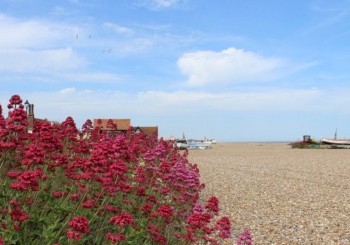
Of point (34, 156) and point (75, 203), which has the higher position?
point (34, 156)

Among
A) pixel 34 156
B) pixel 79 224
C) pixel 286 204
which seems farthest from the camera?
pixel 286 204

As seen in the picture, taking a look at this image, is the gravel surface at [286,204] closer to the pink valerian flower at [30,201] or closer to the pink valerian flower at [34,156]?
the pink valerian flower at [30,201]

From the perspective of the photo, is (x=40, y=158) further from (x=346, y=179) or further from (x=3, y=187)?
(x=346, y=179)

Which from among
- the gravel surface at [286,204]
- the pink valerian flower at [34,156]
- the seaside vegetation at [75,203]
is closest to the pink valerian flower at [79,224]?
the seaside vegetation at [75,203]

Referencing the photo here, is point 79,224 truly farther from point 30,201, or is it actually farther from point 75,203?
point 75,203

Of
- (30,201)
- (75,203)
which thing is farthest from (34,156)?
(75,203)

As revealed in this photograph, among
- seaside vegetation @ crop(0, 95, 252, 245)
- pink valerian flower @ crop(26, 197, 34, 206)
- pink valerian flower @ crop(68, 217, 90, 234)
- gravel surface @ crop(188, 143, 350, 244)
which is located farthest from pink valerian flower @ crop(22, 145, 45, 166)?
gravel surface @ crop(188, 143, 350, 244)

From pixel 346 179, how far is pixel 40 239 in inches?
600

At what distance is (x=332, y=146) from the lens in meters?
52.5

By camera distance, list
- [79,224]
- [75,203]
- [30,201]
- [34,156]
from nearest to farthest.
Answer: [79,224], [34,156], [30,201], [75,203]

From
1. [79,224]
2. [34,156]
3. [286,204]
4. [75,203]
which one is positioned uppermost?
[34,156]

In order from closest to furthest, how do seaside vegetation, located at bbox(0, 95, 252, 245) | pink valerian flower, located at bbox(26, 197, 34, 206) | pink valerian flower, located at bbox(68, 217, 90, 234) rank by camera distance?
pink valerian flower, located at bbox(68, 217, 90, 234), seaside vegetation, located at bbox(0, 95, 252, 245), pink valerian flower, located at bbox(26, 197, 34, 206)

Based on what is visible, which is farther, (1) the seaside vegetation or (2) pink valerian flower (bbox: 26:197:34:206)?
(2) pink valerian flower (bbox: 26:197:34:206)

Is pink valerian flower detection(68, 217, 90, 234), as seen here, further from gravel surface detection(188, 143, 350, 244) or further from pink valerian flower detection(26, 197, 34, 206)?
gravel surface detection(188, 143, 350, 244)
